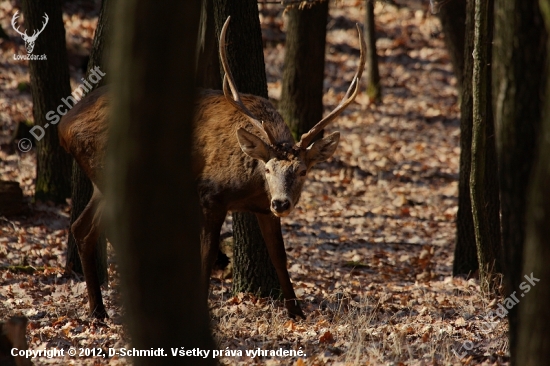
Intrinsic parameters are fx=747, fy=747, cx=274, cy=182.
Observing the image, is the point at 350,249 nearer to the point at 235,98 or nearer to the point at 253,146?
the point at 253,146

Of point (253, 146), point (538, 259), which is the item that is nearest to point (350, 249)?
point (253, 146)

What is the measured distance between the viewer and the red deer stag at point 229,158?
7023mm

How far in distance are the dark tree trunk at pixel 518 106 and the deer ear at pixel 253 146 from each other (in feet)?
10.4

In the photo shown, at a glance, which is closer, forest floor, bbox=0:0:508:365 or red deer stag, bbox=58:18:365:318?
forest floor, bbox=0:0:508:365

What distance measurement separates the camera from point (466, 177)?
8.84m

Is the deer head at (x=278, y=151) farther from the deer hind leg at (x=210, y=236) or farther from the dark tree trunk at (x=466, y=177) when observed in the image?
the dark tree trunk at (x=466, y=177)

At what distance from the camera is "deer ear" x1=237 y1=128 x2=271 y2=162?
693cm

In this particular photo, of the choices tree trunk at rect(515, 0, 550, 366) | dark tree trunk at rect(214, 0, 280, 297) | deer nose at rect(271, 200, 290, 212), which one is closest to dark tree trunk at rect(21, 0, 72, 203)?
dark tree trunk at rect(214, 0, 280, 297)

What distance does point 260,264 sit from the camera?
7.89 metres

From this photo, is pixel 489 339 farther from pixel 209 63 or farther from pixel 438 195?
pixel 438 195

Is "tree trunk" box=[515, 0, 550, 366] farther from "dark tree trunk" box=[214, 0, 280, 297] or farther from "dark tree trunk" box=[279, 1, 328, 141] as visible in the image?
"dark tree trunk" box=[279, 1, 328, 141]

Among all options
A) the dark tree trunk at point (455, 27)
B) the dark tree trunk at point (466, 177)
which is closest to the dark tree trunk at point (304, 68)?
the dark tree trunk at point (455, 27)

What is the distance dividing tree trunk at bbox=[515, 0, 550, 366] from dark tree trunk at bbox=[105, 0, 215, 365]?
5.44ft

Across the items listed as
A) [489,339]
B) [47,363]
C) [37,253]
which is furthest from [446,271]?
[47,363]
